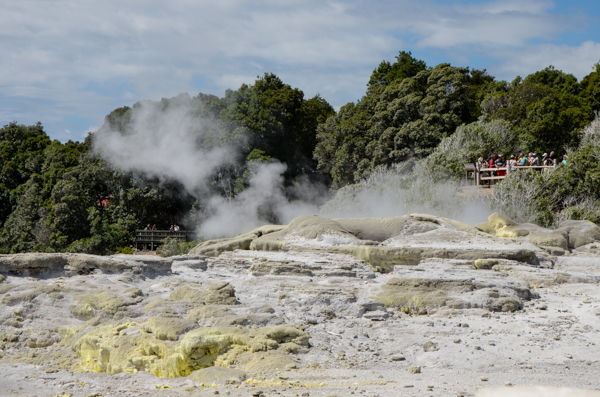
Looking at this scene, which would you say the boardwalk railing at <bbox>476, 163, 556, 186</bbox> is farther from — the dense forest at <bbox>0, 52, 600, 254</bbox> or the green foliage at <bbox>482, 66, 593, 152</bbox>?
the green foliage at <bbox>482, 66, 593, 152</bbox>

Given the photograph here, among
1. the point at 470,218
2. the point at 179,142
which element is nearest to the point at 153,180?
the point at 179,142

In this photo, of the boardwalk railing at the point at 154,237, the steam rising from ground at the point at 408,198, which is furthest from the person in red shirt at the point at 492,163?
the boardwalk railing at the point at 154,237

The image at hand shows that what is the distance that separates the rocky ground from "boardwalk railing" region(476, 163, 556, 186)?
34.4ft

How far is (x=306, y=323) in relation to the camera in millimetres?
7074

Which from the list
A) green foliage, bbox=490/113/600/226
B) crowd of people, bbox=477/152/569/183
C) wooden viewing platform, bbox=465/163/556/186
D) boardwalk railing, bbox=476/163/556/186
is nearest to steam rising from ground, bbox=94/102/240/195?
wooden viewing platform, bbox=465/163/556/186

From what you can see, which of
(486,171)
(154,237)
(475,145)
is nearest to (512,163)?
(486,171)

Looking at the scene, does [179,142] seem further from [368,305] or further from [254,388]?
[254,388]

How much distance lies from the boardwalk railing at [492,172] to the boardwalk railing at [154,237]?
1343 centimetres

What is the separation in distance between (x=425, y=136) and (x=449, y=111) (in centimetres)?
199

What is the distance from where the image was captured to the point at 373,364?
19.5 ft

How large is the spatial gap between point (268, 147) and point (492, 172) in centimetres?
1196

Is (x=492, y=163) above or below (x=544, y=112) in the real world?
below

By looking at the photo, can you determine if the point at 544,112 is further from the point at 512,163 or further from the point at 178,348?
the point at 178,348

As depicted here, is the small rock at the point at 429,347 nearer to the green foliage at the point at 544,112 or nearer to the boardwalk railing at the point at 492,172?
the boardwalk railing at the point at 492,172
